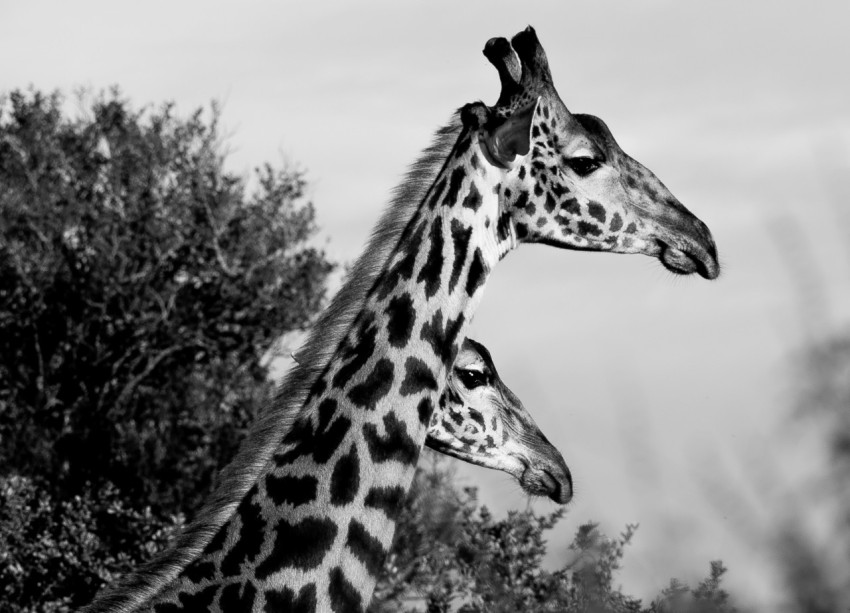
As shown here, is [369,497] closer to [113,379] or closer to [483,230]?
[483,230]

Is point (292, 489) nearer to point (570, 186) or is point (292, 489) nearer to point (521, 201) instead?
point (521, 201)

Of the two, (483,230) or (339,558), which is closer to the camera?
(339,558)

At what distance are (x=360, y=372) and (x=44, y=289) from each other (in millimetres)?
17792

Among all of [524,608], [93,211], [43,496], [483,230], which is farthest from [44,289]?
[483,230]

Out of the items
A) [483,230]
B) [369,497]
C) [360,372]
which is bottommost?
[369,497]

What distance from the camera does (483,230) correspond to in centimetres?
590

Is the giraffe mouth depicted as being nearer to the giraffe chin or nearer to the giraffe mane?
the giraffe mane

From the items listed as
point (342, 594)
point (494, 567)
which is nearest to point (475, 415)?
point (494, 567)

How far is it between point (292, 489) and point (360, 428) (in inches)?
13.6

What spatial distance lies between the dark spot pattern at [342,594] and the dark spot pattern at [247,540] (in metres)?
0.28

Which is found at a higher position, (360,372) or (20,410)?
(20,410)

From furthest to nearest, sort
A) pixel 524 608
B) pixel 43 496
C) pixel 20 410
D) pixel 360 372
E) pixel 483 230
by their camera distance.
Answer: pixel 20 410 < pixel 43 496 < pixel 524 608 < pixel 483 230 < pixel 360 372

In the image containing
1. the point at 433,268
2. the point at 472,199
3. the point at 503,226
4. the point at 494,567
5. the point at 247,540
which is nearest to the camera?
the point at 247,540

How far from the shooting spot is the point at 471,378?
338 inches
